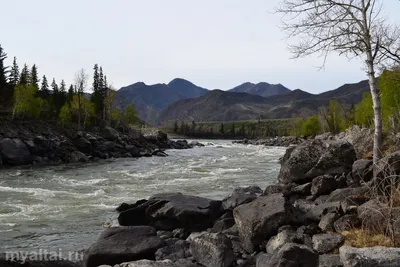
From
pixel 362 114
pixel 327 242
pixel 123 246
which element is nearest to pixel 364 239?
pixel 327 242

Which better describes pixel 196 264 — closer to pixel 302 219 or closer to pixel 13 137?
pixel 302 219

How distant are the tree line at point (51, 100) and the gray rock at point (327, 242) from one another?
197 ft

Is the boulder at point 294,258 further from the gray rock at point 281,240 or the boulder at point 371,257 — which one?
the gray rock at point 281,240

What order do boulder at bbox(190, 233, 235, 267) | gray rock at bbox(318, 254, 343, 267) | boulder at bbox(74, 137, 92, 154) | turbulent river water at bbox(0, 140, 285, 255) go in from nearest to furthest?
gray rock at bbox(318, 254, 343, 267) → boulder at bbox(190, 233, 235, 267) → turbulent river water at bbox(0, 140, 285, 255) → boulder at bbox(74, 137, 92, 154)

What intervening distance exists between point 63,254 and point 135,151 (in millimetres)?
48355

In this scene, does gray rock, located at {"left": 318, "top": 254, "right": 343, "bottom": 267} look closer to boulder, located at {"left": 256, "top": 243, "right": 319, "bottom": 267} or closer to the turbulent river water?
boulder, located at {"left": 256, "top": 243, "right": 319, "bottom": 267}

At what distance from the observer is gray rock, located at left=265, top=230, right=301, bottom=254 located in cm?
891

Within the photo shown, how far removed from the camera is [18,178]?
30.9 m

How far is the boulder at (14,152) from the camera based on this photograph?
42.6m

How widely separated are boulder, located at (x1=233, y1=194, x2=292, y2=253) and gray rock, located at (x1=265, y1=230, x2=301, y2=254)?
1.25 ft

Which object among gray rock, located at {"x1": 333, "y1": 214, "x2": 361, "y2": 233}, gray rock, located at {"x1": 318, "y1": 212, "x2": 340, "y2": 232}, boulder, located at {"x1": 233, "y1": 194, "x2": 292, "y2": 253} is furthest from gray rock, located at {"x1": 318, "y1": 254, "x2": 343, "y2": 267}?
boulder, located at {"x1": 233, "y1": 194, "x2": 292, "y2": 253}

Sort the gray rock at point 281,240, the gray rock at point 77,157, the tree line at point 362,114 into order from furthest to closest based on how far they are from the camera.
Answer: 1. the gray rock at point 77,157
2. the tree line at point 362,114
3. the gray rock at point 281,240

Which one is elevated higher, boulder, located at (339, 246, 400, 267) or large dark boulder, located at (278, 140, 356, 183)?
large dark boulder, located at (278, 140, 356, 183)

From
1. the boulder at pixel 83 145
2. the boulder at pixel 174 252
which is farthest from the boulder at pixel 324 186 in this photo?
the boulder at pixel 83 145
